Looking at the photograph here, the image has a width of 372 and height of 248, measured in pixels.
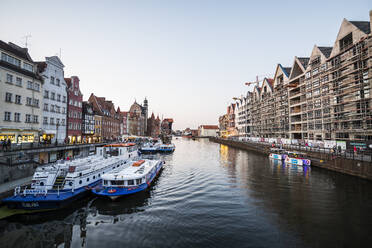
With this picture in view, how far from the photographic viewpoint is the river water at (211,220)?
13055 mm

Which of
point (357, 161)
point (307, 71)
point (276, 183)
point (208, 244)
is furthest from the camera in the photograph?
point (307, 71)

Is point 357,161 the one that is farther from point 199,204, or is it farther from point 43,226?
point 43,226

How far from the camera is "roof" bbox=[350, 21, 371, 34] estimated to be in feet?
128

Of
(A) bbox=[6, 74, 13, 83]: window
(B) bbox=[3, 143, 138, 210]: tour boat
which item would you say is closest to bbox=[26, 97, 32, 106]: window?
(A) bbox=[6, 74, 13, 83]: window

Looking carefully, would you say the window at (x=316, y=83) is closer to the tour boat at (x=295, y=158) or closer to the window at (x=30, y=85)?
the tour boat at (x=295, y=158)

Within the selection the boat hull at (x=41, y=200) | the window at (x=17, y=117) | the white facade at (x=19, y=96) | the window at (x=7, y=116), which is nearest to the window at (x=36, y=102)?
the white facade at (x=19, y=96)

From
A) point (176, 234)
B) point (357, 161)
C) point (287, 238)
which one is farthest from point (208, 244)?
point (357, 161)

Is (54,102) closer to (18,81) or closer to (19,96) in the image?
(19,96)

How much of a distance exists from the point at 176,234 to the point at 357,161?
31851mm

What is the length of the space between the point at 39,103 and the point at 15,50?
423 inches

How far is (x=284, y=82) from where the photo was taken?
7575 centimetres

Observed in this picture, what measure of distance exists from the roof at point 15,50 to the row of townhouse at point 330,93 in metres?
67.5

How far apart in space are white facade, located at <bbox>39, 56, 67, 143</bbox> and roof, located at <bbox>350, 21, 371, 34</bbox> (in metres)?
70.0

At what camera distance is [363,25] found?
1608 inches
